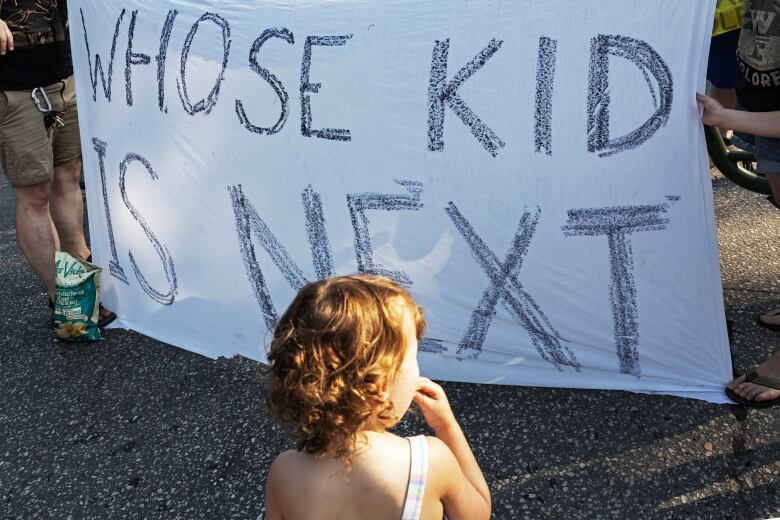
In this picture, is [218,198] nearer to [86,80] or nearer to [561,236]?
[86,80]

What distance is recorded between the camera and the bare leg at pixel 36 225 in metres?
3.01

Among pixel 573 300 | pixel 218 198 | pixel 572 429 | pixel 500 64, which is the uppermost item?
pixel 500 64

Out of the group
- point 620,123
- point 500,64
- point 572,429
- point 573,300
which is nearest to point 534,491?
point 572,429

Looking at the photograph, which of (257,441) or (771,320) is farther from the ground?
(771,320)

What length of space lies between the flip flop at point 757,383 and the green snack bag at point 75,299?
2.25m

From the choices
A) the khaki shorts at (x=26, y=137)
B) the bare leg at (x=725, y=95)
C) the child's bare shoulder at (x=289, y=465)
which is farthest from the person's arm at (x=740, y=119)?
A: the khaki shorts at (x=26, y=137)

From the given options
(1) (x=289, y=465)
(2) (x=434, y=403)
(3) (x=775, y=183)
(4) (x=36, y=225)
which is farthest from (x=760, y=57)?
(4) (x=36, y=225)

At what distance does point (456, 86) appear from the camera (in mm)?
2195

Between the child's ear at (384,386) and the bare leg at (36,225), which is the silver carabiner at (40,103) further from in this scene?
the child's ear at (384,386)

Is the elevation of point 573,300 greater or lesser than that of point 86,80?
lesser

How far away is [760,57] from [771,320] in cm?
93

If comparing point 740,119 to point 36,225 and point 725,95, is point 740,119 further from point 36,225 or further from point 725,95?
point 36,225

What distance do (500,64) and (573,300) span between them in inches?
27.8

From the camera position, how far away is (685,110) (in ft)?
6.56
